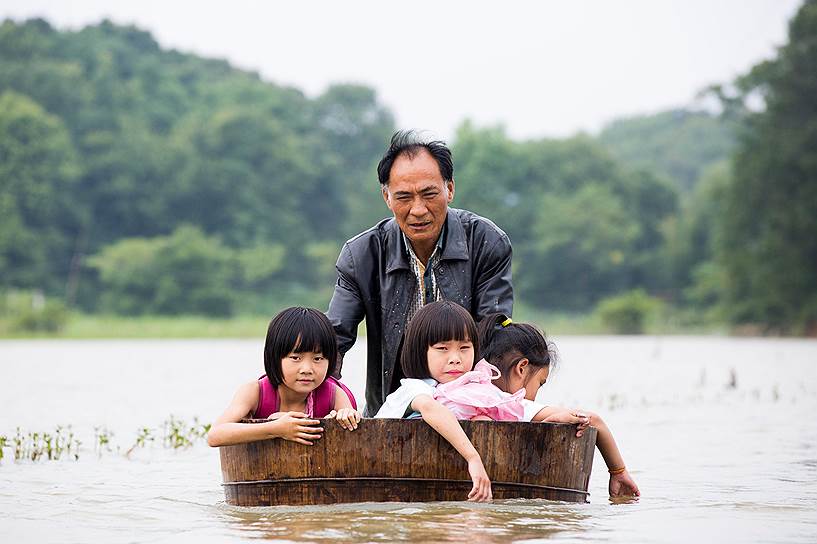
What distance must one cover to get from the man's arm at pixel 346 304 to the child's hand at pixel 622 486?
1.51 m

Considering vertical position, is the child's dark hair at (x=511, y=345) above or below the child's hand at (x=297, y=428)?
above

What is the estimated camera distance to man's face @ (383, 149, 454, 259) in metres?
6.35

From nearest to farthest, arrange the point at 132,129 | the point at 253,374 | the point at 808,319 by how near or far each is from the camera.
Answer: the point at 253,374
the point at 808,319
the point at 132,129

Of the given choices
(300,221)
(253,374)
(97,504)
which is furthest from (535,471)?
(300,221)

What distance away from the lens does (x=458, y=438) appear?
5.52m

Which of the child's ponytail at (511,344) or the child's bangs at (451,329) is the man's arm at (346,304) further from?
the child's bangs at (451,329)

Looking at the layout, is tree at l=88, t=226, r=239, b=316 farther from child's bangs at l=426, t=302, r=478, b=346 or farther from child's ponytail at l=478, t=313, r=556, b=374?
child's bangs at l=426, t=302, r=478, b=346

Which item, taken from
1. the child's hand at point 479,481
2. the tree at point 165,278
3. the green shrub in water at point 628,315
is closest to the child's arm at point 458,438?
the child's hand at point 479,481

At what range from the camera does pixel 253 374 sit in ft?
67.9

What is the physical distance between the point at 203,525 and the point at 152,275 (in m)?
55.4

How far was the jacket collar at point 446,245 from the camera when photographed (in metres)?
6.71

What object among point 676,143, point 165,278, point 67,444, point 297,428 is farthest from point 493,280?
point 676,143

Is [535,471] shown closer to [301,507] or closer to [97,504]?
[301,507]

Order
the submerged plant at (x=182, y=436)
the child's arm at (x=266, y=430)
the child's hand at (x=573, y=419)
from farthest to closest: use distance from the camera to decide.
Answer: the submerged plant at (x=182, y=436) < the child's hand at (x=573, y=419) < the child's arm at (x=266, y=430)
